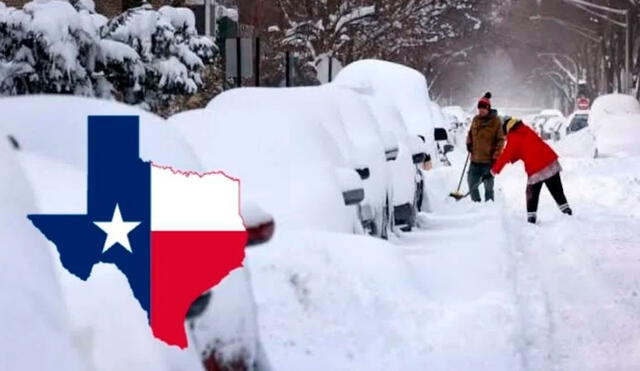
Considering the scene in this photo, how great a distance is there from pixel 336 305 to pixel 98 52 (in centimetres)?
767

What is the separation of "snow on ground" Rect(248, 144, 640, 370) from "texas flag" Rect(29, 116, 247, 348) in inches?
129

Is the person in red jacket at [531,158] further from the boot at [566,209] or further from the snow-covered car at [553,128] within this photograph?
the snow-covered car at [553,128]

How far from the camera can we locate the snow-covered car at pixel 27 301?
70.5 inches

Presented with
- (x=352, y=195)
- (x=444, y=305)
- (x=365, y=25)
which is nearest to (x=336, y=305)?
(x=444, y=305)

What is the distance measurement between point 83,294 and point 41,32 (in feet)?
36.2

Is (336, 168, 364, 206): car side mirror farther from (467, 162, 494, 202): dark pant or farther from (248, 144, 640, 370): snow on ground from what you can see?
(467, 162, 494, 202): dark pant

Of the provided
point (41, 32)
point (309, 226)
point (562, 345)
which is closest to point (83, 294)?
point (562, 345)

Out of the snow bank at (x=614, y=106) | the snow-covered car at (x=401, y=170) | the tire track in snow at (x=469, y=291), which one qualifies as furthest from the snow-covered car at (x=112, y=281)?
the snow bank at (x=614, y=106)

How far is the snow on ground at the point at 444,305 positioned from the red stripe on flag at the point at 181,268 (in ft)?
10.4

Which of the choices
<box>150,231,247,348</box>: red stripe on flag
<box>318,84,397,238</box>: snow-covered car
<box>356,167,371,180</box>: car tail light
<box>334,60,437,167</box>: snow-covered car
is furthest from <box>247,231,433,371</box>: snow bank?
<box>334,60,437,167</box>: snow-covered car

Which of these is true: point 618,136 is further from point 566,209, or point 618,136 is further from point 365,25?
point 566,209

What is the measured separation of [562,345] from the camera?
7191mm

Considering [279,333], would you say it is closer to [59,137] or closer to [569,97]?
[59,137]

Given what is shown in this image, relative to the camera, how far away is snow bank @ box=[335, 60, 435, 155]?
21.7m
